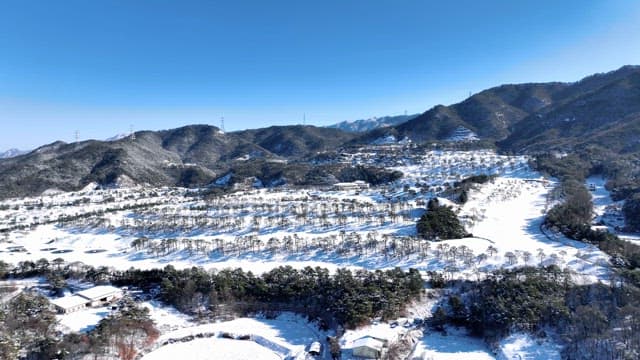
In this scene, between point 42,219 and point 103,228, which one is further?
point 42,219

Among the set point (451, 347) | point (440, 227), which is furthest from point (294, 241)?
point (451, 347)

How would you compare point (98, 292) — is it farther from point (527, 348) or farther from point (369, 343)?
point (527, 348)

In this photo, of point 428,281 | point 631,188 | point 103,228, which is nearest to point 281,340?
point 428,281

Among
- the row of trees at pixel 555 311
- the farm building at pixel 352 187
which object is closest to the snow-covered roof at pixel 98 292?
the row of trees at pixel 555 311

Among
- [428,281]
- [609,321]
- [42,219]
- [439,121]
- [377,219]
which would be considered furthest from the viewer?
[439,121]

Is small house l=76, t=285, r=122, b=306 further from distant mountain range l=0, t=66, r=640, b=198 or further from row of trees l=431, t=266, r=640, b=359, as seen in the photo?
distant mountain range l=0, t=66, r=640, b=198

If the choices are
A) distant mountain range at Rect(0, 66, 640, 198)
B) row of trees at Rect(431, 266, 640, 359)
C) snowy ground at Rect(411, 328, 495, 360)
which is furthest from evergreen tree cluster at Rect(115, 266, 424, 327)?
distant mountain range at Rect(0, 66, 640, 198)

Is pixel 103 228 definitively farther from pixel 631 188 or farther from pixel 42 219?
pixel 631 188
